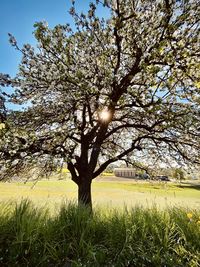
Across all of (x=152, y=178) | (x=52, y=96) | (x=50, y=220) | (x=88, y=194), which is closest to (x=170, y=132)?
(x=152, y=178)

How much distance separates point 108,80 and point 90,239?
4908mm

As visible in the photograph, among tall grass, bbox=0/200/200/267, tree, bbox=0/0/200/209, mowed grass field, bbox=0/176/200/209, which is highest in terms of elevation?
tree, bbox=0/0/200/209

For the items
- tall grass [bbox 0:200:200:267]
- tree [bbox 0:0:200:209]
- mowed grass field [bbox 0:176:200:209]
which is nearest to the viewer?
tall grass [bbox 0:200:200:267]

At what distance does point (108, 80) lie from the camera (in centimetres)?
796

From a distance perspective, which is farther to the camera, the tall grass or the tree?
the tree

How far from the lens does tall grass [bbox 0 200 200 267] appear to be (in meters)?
4.72

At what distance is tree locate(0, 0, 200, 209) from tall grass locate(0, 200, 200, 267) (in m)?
1.92

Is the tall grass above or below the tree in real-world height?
below

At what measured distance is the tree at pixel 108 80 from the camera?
7027 millimetres

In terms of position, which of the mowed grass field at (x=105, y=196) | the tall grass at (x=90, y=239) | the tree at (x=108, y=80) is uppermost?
the tree at (x=108, y=80)

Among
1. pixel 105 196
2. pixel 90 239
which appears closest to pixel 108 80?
pixel 90 239

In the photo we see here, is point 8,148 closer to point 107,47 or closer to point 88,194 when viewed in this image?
point 88,194

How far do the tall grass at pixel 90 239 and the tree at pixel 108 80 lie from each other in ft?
6.28

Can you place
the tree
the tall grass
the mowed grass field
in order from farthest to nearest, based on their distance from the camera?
the mowed grass field → the tree → the tall grass
